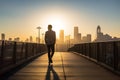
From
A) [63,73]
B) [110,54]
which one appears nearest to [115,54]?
[110,54]

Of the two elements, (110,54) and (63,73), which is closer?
(63,73)

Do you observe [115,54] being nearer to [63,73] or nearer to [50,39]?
[63,73]

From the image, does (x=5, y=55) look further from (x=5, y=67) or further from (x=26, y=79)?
(x=26, y=79)

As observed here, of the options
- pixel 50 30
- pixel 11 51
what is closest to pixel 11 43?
pixel 11 51

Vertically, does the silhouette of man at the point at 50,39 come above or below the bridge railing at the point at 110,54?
above

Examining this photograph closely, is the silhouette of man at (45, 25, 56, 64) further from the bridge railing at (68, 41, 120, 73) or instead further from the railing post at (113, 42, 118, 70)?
the railing post at (113, 42, 118, 70)

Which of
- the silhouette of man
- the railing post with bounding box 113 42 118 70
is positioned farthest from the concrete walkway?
the silhouette of man

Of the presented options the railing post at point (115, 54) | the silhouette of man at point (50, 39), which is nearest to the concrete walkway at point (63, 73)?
the railing post at point (115, 54)

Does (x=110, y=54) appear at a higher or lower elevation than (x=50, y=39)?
lower

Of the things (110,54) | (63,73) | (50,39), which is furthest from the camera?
(50,39)

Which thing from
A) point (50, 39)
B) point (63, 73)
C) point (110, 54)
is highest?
point (50, 39)

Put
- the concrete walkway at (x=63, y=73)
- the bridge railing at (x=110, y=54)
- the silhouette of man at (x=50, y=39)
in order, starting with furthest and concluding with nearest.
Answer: the silhouette of man at (x=50, y=39) → the bridge railing at (x=110, y=54) → the concrete walkway at (x=63, y=73)

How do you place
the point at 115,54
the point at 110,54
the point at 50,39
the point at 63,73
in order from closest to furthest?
1. the point at 63,73
2. the point at 115,54
3. the point at 110,54
4. the point at 50,39

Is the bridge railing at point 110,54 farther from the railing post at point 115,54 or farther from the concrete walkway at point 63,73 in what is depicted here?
the concrete walkway at point 63,73
